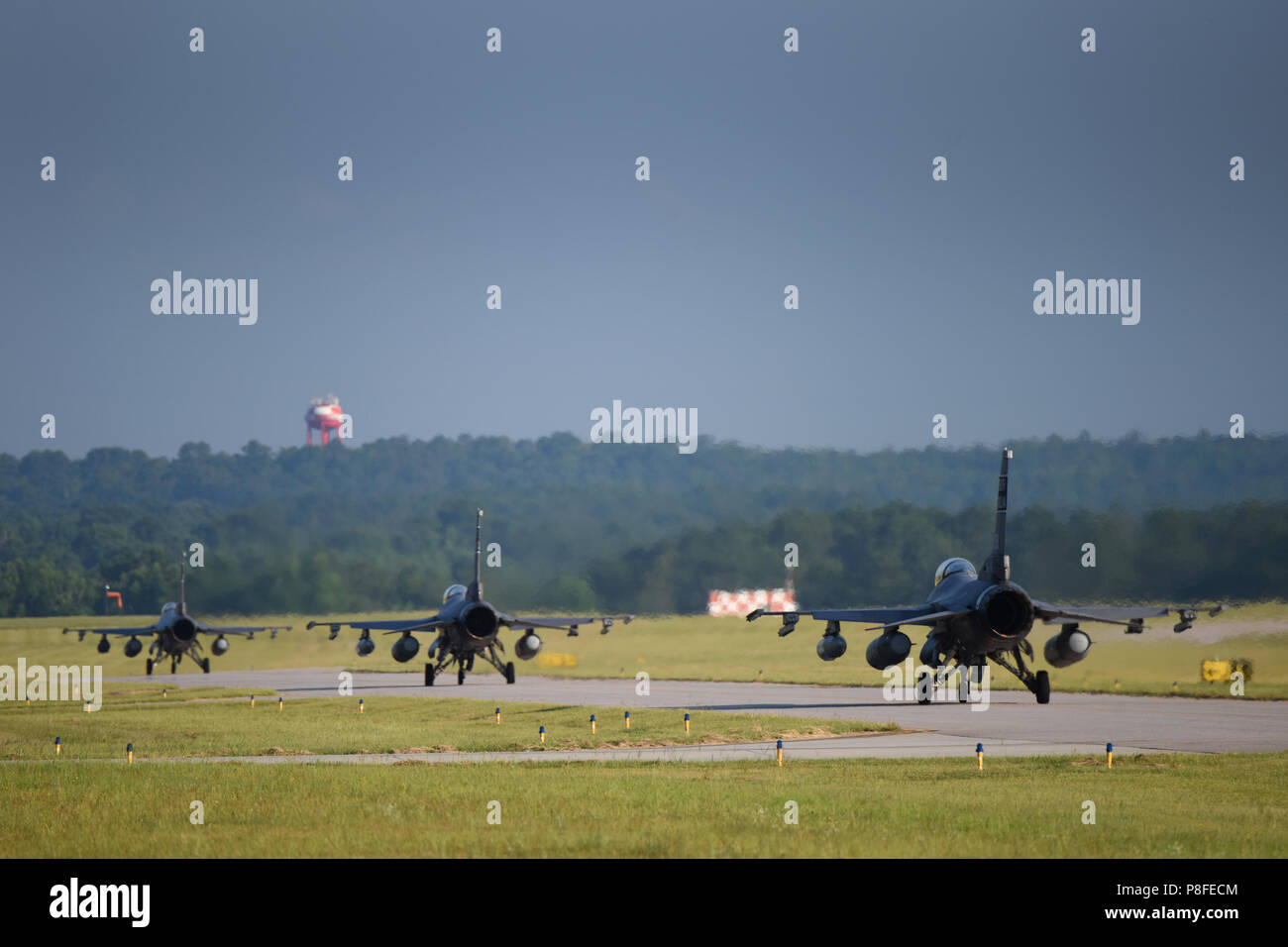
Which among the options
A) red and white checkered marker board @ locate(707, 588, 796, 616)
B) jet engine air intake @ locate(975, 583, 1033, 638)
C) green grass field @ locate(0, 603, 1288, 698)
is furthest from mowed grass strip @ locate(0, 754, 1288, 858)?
red and white checkered marker board @ locate(707, 588, 796, 616)

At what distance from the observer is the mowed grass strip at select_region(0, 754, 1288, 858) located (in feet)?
56.3

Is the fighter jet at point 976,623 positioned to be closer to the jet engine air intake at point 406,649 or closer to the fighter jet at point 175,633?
the jet engine air intake at point 406,649

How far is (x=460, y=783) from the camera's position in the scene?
2469cm

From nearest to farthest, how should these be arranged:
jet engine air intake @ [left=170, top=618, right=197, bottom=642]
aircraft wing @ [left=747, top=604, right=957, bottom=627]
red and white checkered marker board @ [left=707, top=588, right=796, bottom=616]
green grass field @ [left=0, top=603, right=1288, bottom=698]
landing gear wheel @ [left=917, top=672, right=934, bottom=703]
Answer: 1. aircraft wing @ [left=747, top=604, right=957, bottom=627]
2. landing gear wheel @ [left=917, top=672, right=934, bottom=703]
3. green grass field @ [left=0, top=603, right=1288, bottom=698]
4. jet engine air intake @ [left=170, top=618, right=197, bottom=642]
5. red and white checkered marker board @ [left=707, top=588, right=796, bottom=616]

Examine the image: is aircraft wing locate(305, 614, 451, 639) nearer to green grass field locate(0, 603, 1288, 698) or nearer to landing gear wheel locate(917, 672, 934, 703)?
green grass field locate(0, 603, 1288, 698)

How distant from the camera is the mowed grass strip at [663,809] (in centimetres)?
1717

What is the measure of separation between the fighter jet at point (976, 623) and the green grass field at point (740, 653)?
7734mm

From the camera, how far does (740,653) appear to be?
75.8 metres

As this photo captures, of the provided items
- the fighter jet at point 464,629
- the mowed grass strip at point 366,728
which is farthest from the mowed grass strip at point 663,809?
the fighter jet at point 464,629

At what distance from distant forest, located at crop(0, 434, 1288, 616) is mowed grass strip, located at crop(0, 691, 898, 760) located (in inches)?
1079

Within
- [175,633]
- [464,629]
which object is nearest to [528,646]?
[464,629]
